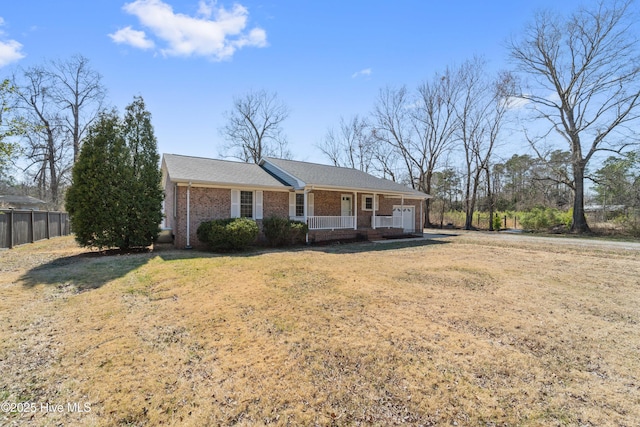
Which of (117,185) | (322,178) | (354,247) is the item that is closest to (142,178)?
(117,185)

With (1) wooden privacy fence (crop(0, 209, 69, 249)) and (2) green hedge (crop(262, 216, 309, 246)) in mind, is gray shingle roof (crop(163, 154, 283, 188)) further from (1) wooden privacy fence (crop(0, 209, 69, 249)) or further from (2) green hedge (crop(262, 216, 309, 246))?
(1) wooden privacy fence (crop(0, 209, 69, 249))

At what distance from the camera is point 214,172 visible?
14.0 metres

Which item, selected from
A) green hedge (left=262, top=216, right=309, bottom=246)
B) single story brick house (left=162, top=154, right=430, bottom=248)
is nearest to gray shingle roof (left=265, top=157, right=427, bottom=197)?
single story brick house (left=162, top=154, right=430, bottom=248)

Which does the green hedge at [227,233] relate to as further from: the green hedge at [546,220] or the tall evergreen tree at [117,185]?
the green hedge at [546,220]

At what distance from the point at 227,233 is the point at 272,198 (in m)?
4.01

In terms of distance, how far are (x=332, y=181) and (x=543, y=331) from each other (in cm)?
1241

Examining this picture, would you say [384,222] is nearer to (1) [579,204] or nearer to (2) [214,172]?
(2) [214,172]

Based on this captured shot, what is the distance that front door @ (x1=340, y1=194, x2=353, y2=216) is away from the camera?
17.7 meters

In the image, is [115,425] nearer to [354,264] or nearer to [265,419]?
A: [265,419]

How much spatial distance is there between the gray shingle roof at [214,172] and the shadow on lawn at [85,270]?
3620 mm

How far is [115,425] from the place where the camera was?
2.43 metres

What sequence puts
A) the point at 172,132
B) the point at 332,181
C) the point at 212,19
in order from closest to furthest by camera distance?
the point at 212,19 → the point at 332,181 → the point at 172,132

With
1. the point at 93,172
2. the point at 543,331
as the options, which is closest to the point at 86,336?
the point at 543,331

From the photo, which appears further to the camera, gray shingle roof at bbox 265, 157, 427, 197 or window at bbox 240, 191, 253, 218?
gray shingle roof at bbox 265, 157, 427, 197
